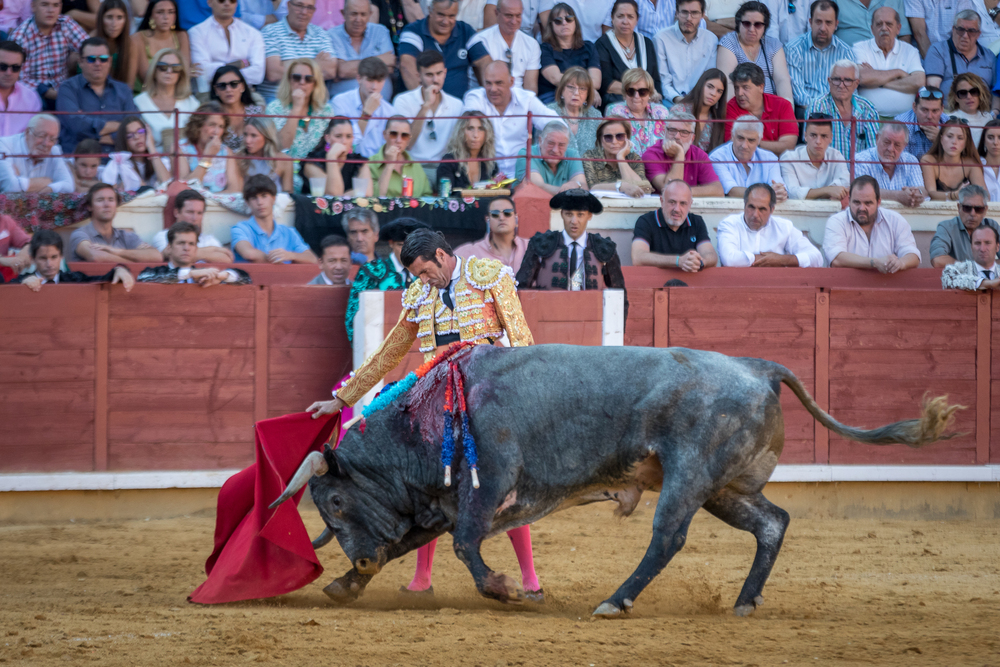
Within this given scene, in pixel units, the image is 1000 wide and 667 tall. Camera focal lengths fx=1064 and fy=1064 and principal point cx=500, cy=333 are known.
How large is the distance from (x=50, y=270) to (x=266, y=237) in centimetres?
121

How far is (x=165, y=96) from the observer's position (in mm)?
6523

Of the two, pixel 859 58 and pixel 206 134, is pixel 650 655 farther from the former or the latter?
pixel 859 58

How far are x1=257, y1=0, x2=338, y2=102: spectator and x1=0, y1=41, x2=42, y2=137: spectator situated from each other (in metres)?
1.41

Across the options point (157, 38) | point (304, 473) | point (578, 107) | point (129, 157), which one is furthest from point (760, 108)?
point (304, 473)

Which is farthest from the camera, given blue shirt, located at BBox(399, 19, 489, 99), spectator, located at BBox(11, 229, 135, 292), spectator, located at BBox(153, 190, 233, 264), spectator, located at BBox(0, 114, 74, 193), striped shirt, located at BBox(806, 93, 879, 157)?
striped shirt, located at BBox(806, 93, 879, 157)

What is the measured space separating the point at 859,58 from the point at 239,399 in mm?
5253

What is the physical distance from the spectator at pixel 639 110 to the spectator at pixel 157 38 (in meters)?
2.76

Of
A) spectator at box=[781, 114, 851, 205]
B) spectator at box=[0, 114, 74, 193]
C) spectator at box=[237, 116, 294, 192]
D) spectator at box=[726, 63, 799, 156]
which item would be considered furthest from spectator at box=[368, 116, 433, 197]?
spectator at box=[781, 114, 851, 205]

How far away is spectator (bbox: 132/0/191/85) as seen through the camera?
264 inches

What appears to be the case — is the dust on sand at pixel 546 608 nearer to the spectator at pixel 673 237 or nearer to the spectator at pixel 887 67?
the spectator at pixel 673 237

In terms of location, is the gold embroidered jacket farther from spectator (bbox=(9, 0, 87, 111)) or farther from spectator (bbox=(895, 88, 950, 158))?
spectator (bbox=(895, 88, 950, 158))

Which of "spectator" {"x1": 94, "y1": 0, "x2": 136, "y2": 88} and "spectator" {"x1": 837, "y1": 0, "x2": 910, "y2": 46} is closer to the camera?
"spectator" {"x1": 94, "y1": 0, "x2": 136, "y2": 88}

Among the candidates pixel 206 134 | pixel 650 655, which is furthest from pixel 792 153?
pixel 650 655

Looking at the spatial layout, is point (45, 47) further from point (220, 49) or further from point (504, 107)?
point (504, 107)
